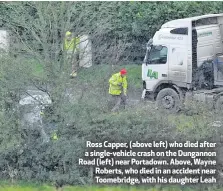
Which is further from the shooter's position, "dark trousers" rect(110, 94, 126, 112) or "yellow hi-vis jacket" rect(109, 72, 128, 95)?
"yellow hi-vis jacket" rect(109, 72, 128, 95)

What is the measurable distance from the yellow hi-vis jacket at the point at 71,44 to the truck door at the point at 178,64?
1.53 meters

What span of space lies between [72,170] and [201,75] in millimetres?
2407

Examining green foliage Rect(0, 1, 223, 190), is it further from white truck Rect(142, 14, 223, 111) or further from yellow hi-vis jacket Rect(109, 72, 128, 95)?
white truck Rect(142, 14, 223, 111)

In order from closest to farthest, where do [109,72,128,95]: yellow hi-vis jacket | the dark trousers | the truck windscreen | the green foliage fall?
the green foliage < the dark trousers < [109,72,128,95]: yellow hi-vis jacket < the truck windscreen

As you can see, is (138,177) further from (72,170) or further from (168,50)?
(168,50)

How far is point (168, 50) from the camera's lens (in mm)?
9945

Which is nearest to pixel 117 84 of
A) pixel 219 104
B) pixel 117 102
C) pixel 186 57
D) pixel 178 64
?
pixel 117 102

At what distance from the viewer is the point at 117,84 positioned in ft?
30.3

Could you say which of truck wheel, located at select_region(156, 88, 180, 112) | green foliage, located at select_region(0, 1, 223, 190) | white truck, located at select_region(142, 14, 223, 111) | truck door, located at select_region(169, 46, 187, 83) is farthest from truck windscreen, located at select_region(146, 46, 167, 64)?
green foliage, located at select_region(0, 1, 223, 190)

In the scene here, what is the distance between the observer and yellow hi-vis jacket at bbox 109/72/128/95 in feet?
30.0

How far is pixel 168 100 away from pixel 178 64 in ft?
2.53

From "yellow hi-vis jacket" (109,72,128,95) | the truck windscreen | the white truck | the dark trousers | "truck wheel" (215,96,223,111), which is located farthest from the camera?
the truck windscreen

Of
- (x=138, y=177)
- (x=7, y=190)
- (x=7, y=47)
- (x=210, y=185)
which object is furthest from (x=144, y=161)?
(x=7, y=47)

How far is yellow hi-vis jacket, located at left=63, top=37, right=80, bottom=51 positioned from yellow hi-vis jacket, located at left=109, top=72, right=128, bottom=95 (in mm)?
638
